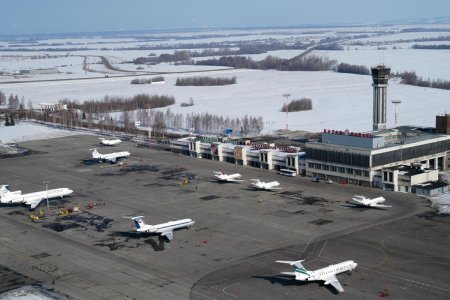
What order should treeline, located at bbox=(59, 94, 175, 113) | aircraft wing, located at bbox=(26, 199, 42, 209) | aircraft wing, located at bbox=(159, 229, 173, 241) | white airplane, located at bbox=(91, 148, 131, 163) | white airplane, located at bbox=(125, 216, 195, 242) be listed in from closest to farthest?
aircraft wing, located at bbox=(159, 229, 173, 241) < white airplane, located at bbox=(125, 216, 195, 242) < aircraft wing, located at bbox=(26, 199, 42, 209) < white airplane, located at bbox=(91, 148, 131, 163) < treeline, located at bbox=(59, 94, 175, 113)

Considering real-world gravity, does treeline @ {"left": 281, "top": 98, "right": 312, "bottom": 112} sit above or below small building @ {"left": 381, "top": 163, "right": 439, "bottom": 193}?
Result: above

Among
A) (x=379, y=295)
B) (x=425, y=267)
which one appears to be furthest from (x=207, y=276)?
(x=425, y=267)

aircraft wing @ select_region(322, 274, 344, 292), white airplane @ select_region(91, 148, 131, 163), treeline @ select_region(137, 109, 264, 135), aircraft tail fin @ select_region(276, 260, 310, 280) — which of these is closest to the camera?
aircraft wing @ select_region(322, 274, 344, 292)

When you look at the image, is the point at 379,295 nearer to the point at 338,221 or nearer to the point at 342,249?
the point at 342,249

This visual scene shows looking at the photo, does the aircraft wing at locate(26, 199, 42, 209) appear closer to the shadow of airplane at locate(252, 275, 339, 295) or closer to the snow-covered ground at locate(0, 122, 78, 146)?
the shadow of airplane at locate(252, 275, 339, 295)

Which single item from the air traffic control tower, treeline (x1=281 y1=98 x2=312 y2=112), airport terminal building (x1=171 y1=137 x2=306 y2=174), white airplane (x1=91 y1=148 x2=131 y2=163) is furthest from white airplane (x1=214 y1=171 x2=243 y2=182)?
treeline (x1=281 y1=98 x2=312 y2=112)

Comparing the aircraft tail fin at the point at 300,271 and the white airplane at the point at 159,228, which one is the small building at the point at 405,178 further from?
the aircraft tail fin at the point at 300,271
